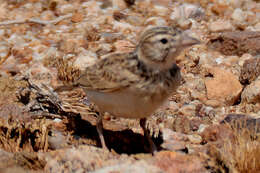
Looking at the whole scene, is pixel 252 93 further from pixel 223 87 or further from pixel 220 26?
pixel 220 26

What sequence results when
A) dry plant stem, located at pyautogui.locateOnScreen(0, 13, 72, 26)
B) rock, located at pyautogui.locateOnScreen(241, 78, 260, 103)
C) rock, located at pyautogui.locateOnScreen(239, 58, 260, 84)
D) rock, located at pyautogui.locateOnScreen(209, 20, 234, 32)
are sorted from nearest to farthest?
rock, located at pyautogui.locateOnScreen(241, 78, 260, 103), rock, located at pyautogui.locateOnScreen(239, 58, 260, 84), dry plant stem, located at pyautogui.locateOnScreen(0, 13, 72, 26), rock, located at pyautogui.locateOnScreen(209, 20, 234, 32)

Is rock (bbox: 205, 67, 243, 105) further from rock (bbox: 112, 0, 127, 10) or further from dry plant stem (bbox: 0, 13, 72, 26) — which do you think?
dry plant stem (bbox: 0, 13, 72, 26)

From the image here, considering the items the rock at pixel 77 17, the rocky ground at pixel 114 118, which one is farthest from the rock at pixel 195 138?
the rock at pixel 77 17

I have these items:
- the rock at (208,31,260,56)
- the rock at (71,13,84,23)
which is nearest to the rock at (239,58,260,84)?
the rock at (208,31,260,56)

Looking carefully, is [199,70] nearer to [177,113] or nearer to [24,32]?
[177,113]

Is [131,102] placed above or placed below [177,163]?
above

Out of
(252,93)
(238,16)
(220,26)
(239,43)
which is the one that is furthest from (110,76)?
(238,16)

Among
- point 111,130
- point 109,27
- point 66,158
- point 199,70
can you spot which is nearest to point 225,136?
point 111,130
